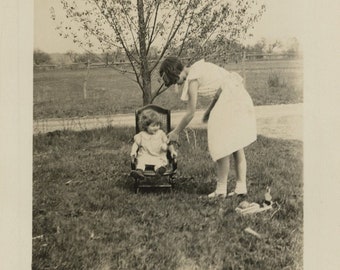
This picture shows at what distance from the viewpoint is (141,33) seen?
352 cm

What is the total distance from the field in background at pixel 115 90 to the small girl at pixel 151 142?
13cm

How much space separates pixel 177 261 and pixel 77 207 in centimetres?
77

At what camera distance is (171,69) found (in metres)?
3.35

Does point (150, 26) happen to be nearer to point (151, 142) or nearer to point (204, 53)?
point (204, 53)

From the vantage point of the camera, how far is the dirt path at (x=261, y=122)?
325cm

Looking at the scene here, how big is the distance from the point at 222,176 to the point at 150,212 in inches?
21.0

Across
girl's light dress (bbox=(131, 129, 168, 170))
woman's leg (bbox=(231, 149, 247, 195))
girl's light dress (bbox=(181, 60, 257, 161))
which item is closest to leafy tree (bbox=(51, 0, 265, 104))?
girl's light dress (bbox=(181, 60, 257, 161))

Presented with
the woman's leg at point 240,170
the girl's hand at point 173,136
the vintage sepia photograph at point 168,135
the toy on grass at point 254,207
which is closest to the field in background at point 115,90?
the vintage sepia photograph at point 168,135

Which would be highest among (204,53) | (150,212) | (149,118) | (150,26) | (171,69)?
(150,26)

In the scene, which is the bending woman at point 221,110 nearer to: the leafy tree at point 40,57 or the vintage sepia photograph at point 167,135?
the vintage sepia photograph at point 167,135

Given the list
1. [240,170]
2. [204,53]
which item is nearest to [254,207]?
[240,170]

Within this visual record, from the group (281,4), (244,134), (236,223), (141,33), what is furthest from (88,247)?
(281,4)

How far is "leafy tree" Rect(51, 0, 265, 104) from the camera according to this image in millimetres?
3467

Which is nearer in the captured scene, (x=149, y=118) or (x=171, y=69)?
(x=171, y=69)
